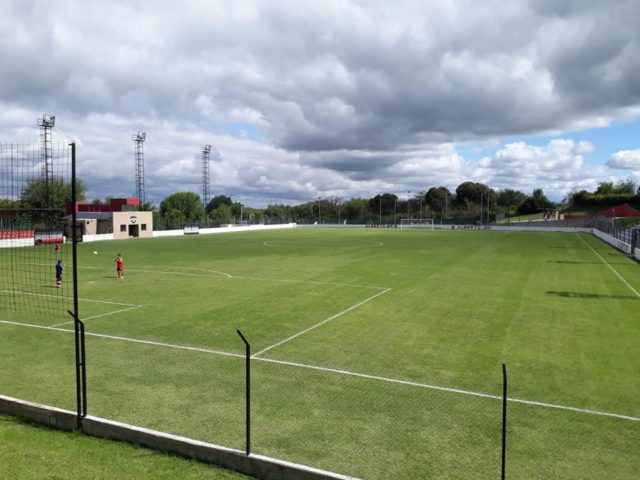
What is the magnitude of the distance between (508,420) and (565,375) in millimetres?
3827

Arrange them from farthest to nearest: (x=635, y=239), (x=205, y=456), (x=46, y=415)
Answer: (x=635, y=239) < (x=46, y=415) < (x=205, y=456)

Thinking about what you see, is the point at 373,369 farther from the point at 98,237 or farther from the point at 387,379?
the point at 98,237

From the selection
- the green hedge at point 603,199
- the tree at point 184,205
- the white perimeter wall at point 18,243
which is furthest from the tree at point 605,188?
the white perimeter wall at point 18,243

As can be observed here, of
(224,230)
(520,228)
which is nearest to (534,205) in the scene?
(520,228)

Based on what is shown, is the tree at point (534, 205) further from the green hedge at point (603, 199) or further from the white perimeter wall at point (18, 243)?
the white perimeter wall at point (18, 243)

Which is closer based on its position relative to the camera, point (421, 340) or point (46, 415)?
point (46, 415)

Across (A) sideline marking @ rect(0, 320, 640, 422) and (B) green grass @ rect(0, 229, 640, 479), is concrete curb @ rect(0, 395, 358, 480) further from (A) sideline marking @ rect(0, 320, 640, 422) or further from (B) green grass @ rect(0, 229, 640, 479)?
(A) sideline marking @ rect(0, 320, 640, 422)

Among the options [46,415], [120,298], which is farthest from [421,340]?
[120,298]

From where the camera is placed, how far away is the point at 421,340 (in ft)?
53.6

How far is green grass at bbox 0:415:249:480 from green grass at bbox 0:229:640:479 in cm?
96

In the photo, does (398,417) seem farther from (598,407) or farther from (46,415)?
(46,415)

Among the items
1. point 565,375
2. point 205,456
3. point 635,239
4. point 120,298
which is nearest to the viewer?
point 205,456

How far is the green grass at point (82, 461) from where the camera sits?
317 inches

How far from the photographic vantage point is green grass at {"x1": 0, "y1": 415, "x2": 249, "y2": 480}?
8055 millimetres
